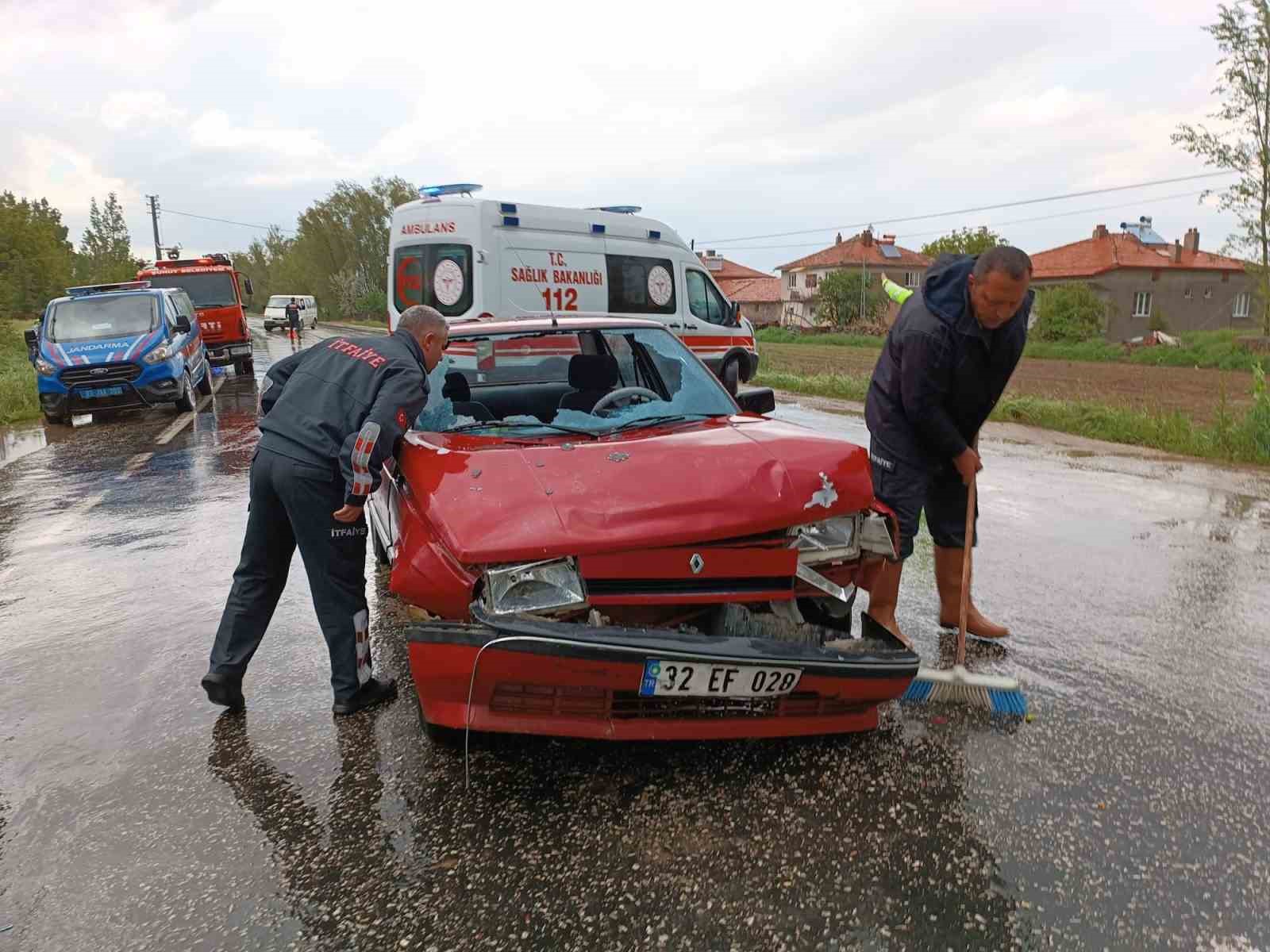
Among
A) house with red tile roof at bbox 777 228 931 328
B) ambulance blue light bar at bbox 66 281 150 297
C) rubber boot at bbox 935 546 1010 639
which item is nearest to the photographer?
rubber boot at bbox 935 546 1010 639

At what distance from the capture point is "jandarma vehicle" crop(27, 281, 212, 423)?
12961 millimetres

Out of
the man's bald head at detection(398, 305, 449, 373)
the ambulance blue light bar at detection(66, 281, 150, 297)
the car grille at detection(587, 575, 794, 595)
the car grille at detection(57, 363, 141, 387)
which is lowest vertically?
the car grille at detection(587, 575, 794, 595)

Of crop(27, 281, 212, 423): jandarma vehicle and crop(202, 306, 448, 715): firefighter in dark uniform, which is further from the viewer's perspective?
crop(27, 281, 212, 423): jandarma vehicle

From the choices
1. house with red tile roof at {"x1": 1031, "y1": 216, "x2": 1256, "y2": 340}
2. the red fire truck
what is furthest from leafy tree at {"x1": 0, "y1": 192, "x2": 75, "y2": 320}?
house with red tile roof at {"x1": 1031, "y1": 216, "x2": 1256, "y2": 340}

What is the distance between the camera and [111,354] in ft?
42.8

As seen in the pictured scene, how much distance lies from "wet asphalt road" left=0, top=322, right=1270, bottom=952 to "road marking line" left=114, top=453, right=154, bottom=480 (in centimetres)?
437

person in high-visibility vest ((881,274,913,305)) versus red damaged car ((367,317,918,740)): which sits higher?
person in high-visibility vest ((881,274,913,305))

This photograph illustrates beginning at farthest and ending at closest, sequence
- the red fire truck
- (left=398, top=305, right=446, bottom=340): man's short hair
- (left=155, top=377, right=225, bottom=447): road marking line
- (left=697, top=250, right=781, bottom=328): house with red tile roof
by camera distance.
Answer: (left=697, top=250, right=781, bottom=328): house with red tile roof < the red fire truck < (left=155, top=377, right=225, bottom=447): road marking line < (left=398, top=305, right=446, bottom=340): man's short hair

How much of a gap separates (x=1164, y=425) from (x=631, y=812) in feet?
34.8

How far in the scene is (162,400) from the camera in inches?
524

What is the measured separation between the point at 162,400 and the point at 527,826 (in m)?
12.6

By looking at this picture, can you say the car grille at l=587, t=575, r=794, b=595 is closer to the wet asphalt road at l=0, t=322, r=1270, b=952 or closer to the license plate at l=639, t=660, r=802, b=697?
the license plate at l=639, t=660, r=802, b=697

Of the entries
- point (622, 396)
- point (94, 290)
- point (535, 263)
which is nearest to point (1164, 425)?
point (535, 263)

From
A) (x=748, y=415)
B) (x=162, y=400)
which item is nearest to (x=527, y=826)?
(x=748, y=415)
